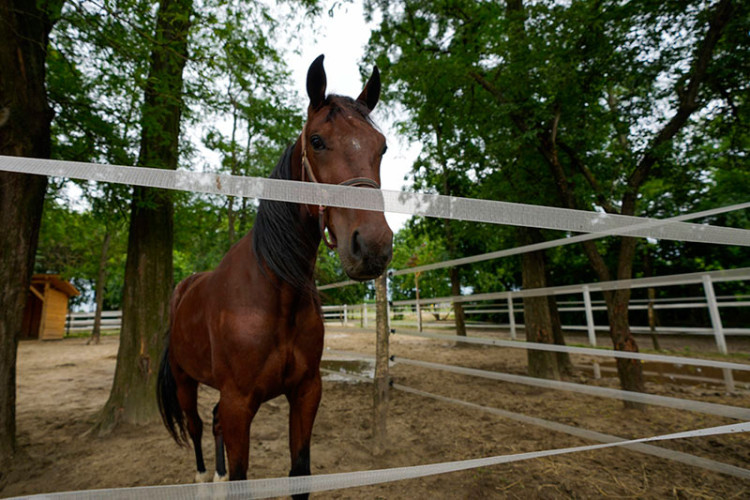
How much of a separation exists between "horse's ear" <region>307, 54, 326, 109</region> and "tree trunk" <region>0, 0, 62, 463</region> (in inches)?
108

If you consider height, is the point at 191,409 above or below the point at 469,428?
above

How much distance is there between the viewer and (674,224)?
3.84ft

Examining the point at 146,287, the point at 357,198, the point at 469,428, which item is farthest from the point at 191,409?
the point at 469,428

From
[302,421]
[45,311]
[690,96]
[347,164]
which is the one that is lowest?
[302,421]

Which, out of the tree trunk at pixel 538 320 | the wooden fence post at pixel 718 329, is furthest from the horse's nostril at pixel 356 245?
the wooden fence post at pixel 718 329

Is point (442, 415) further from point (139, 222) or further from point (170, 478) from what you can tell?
point (139, 222)

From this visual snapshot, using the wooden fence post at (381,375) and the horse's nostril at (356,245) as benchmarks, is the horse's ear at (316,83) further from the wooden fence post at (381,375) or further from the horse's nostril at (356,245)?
the wooden fence post at (381,375)

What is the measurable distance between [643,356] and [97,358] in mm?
11856

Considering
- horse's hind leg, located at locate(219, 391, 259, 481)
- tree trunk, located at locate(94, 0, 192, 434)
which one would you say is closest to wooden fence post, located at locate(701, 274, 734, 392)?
horse's hind leg, located at locate(219, 391, 259, 481)

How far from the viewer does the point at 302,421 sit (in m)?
1.73

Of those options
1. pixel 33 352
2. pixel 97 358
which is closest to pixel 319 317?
pixel 97 358

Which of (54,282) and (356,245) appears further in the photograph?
(54,282)

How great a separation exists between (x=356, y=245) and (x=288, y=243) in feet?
1.93

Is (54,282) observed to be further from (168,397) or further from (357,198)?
(357,198)
